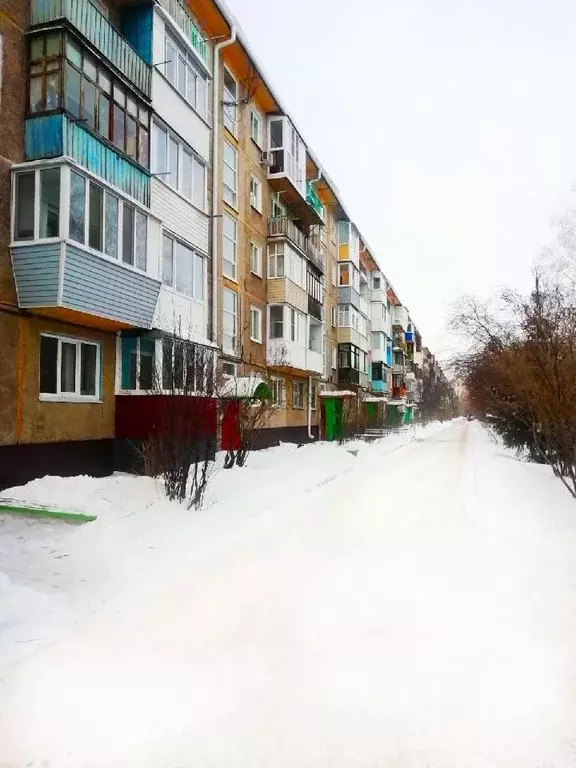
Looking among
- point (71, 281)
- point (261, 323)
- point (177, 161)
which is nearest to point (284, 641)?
point (71, 281)

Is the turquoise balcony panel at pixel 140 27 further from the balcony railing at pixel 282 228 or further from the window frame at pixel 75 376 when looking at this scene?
the balcony railing at pixel 282 228

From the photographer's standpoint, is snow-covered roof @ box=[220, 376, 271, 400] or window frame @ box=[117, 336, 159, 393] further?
snow-covered roof @ box=[220, 376, 271, 400]

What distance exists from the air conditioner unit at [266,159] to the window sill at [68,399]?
47.0 ft

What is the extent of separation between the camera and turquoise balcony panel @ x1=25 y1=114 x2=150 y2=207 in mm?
10250

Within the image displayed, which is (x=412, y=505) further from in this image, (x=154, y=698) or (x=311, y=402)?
(x=311, y=402)

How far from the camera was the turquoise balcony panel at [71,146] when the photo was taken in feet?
33.6

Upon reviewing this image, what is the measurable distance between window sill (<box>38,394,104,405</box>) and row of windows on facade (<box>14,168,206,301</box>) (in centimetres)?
283

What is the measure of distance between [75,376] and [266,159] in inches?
584

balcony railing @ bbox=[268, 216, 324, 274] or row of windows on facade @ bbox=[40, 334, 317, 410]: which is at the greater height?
balcony railing @ bbox=[268, 216, 324, 274]

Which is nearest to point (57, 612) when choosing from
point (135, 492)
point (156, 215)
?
point (135, 492)

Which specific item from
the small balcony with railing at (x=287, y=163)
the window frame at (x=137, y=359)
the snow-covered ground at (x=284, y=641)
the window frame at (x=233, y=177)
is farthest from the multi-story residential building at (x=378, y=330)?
the snow-covered ground at (x=284, y=641)

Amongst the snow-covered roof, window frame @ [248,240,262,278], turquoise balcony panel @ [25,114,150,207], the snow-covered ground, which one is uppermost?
window frame @ [248,240,262,278]

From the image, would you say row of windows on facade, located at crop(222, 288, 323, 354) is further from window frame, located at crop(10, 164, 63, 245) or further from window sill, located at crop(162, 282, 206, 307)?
window frame, located at crop(10, 164, 63, 245)

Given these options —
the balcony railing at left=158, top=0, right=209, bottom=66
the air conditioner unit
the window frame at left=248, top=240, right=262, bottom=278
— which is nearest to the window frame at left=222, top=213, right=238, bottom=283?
the window frame at left=248, top=240, right=262, bottom=278
